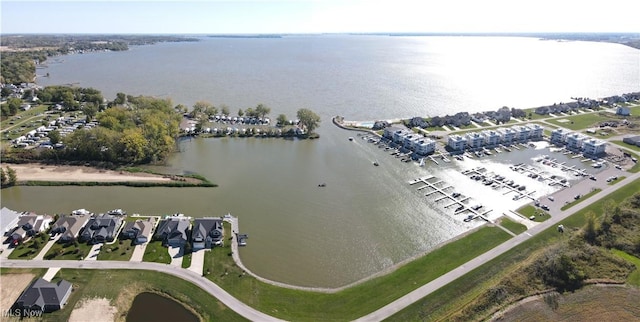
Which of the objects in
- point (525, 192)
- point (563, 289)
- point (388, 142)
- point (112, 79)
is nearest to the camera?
point (563, 289)

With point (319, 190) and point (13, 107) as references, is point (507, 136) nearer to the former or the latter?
→ point (319, 190)

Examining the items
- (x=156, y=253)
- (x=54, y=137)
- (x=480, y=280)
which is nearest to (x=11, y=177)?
(x=54, y=137)

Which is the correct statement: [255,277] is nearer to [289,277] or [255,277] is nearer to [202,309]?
[289,277]

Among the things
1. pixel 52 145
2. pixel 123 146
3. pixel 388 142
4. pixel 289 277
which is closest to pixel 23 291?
pixel 289 277

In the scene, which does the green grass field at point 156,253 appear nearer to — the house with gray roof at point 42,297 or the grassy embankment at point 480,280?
the house with gray roof at point 42,297

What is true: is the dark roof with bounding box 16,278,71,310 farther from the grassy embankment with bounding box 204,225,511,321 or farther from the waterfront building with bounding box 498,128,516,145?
the waterfront building with bounding box 498,128,516,145

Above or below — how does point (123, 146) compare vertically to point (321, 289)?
above

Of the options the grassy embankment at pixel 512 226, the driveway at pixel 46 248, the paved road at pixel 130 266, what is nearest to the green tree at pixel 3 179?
the driveway at pixel 46 248

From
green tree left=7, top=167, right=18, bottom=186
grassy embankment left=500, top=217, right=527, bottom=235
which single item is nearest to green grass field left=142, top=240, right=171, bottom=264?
green tree left=7, top=167, right=18, bottom=186
